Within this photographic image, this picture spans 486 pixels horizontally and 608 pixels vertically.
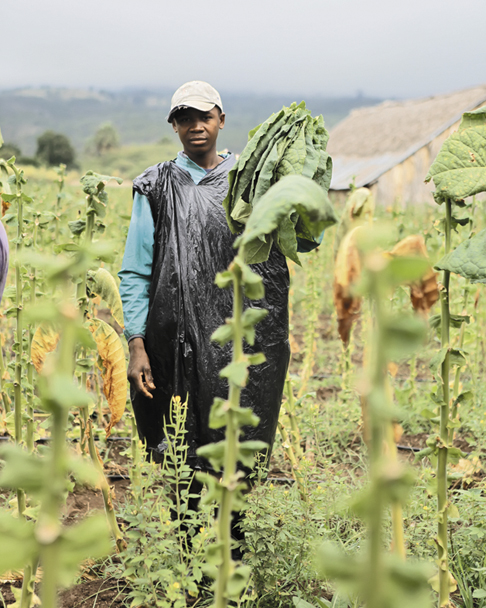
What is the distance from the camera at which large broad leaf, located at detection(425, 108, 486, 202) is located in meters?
1.49

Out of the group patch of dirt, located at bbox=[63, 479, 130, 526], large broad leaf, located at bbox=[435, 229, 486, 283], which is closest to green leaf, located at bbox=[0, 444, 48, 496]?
large broad leaf, located at bbox=[435, 229, 486, 283]

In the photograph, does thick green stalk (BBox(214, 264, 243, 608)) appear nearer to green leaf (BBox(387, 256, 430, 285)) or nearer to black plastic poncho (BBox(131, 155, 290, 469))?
green leaf (BBox(387, 256, 430, 285))

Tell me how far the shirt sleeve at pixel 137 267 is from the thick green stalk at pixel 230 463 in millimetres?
1349

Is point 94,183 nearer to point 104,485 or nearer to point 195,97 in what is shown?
point 195,97

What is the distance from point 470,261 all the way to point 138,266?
117 centimetres

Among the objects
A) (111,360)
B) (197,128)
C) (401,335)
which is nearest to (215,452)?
(401,335)

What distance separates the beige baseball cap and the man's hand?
0.83 metres

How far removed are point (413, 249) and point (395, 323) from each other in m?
0.57

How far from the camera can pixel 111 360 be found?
6.31ft

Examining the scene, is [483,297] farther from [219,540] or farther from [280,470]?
[219,540]

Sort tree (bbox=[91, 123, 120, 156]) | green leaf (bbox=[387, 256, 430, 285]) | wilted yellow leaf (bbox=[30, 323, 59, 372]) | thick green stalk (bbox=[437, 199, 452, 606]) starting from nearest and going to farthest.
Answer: green leaf (bbox=[387, 256, 430, 285])
thick green stalk (bbox=[437, 199, 452, 606])
wilted yellow leaf (bbox=[30, 323, 59, 372])
tree (bbox=[91, 123, 120, 156])

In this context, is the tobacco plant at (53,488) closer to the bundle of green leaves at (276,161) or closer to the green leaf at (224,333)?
the green leaf at (224,333)

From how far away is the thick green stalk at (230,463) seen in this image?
0.80 m

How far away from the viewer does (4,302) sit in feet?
14.4
